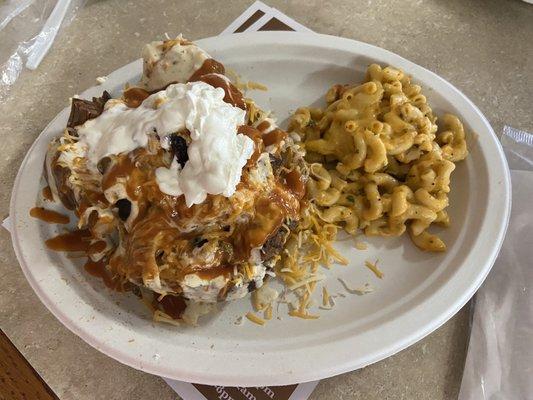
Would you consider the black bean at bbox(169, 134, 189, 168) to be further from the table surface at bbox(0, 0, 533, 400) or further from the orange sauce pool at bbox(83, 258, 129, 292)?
the table surface at bbox(0, 0, 533, 400)

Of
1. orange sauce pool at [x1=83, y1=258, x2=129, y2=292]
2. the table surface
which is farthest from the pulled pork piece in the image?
the table surface

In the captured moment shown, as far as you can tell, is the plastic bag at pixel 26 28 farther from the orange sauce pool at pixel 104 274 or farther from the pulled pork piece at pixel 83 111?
the orange sauce pool at pixel 104 274

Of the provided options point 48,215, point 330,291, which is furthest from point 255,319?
point 48,215

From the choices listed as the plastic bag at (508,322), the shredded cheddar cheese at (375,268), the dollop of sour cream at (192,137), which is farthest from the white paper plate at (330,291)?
the dollop of sour cream at (192,137)

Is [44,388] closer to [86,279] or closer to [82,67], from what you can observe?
[86,279]

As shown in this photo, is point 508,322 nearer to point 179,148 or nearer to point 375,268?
point 375,268
